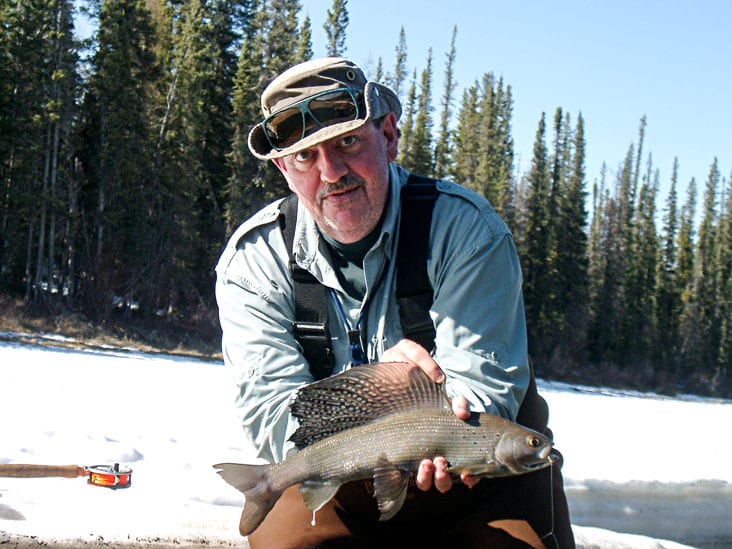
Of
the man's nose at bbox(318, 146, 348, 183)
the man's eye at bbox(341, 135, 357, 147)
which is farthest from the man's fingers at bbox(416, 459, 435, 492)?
the man's eye at bbox(341, 135, 357, 147)

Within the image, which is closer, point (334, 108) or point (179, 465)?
point (334, 108)

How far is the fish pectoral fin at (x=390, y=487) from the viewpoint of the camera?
2.30m

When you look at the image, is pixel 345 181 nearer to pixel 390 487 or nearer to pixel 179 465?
pixel 390 487

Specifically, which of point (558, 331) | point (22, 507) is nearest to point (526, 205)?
point (558, 331)

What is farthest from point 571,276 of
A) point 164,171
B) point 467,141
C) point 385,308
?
point 385,308

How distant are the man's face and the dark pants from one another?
0.96 m

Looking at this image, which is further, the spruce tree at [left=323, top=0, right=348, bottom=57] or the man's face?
the spruce tree at [left=323, top=0, right=348, bottom=57]

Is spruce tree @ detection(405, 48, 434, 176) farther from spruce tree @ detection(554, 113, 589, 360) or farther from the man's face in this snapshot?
the man's face

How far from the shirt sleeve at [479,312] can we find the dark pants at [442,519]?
1.15 feet

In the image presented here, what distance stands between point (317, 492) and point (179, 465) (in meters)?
3.72

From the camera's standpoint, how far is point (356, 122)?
273 cm

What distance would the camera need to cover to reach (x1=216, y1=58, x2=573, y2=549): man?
8.55 feet

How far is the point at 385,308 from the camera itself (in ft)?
9.35

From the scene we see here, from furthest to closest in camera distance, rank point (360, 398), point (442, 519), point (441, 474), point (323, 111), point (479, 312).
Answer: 1. point (323, 111)
2. point (442, 519)
3. point (479, 312)
4. point (360, 398)
5. point (441, 474)
